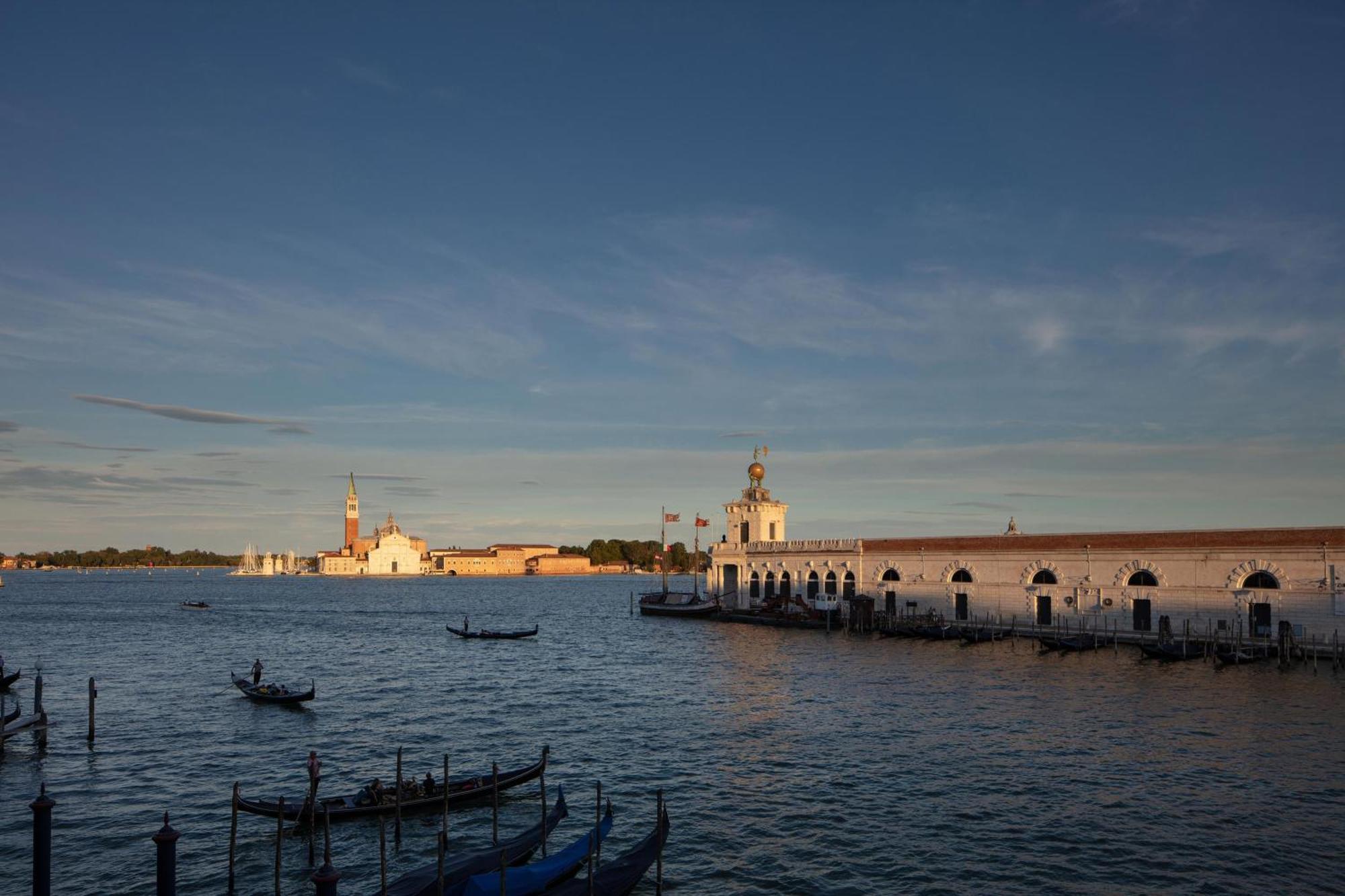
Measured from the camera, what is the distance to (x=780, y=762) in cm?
3033

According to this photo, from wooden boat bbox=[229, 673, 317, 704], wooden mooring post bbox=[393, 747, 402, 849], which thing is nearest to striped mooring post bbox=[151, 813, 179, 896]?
wooden mooring post bbox=[393, 747, 402, 849]

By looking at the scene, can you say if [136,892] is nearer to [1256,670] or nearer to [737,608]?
[1256,670]

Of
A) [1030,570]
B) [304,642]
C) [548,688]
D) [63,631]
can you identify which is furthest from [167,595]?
[1030,570]

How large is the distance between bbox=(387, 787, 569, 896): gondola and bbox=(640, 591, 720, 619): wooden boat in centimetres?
6922

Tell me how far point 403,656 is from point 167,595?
129 metres

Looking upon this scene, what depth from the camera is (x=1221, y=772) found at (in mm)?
27703

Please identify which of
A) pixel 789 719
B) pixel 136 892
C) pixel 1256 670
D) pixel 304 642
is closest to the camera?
pixel 136 892

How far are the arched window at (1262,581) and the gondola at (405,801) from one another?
42975 mm

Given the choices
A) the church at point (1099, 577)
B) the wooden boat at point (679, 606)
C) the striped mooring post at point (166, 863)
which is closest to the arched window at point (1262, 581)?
the church at point (1099, 577)

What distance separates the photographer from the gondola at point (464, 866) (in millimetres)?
17984

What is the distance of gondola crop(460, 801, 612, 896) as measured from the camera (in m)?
17.7

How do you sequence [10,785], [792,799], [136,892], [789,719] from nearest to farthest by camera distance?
1. [136,892]
2. [792,799]
3. [10,785]
4. [789,719]

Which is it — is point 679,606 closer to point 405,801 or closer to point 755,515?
point 755,515

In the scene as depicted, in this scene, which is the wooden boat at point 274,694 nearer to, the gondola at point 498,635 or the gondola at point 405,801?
the gondola at point 405,801
